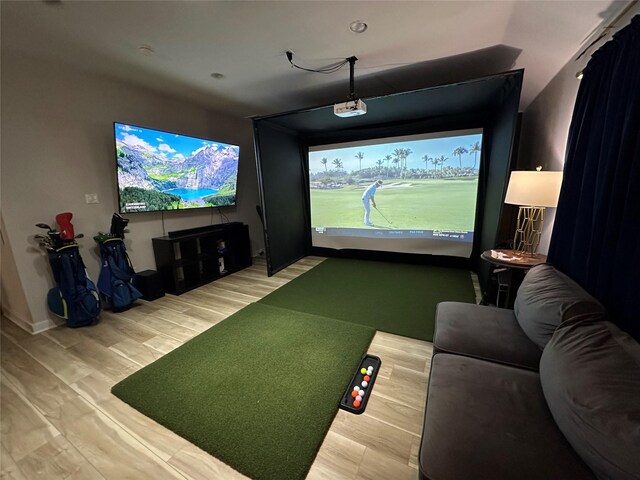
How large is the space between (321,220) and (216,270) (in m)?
1.99

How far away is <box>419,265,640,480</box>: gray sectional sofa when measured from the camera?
774mm

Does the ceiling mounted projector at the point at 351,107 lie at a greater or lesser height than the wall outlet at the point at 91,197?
greater

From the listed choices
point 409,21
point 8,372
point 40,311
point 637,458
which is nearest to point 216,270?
point 40,311

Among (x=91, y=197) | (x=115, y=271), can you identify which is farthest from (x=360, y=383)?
(x=91, y=197)

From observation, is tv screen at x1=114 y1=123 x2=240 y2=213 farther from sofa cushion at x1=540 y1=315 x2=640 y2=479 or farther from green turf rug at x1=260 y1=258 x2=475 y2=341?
sofa cushion at x1=540 y1=315 x2=640 y2=479

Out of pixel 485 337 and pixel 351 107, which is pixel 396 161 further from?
pixel 485 337

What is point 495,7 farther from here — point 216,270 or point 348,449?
point 216,270

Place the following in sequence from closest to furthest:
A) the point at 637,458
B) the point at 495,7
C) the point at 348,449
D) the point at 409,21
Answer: the point at 637,458, the point at 348,449, the point at 495,7, the point at 409,21

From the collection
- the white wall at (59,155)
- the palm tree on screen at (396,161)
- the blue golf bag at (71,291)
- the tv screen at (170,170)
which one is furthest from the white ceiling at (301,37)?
the blue golf bag at (71,291)

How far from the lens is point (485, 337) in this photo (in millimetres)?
1486

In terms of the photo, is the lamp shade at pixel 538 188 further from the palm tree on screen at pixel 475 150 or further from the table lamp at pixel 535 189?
the palm tree on screen at pixel 475 150

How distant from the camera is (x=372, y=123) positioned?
3932mm

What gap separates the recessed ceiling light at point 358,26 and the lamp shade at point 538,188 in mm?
1696

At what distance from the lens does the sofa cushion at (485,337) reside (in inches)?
53.3
